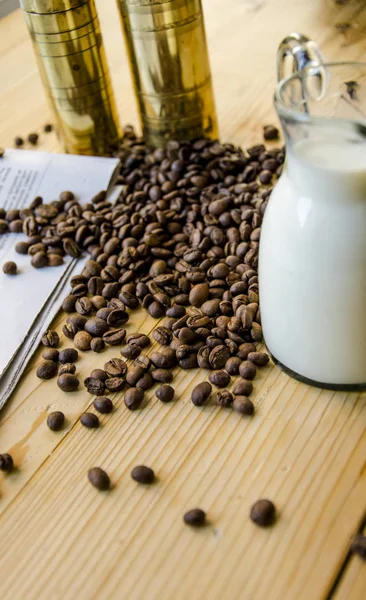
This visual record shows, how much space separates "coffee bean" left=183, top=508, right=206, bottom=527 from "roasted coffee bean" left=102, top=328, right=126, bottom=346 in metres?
0.33

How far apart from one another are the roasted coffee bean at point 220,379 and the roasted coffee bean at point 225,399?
0.02 m

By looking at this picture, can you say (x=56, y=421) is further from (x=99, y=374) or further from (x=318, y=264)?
(x=318, y=264)

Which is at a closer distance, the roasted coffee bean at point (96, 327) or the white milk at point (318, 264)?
the white milk at point (318, 264)

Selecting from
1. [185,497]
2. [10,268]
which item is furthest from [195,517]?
[10,268]

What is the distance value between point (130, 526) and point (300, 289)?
1.12ft

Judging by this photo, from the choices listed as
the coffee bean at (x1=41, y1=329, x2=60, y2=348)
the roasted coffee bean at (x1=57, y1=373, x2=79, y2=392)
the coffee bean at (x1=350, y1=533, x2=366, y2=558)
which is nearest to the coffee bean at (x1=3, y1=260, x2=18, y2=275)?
the coffee bean at (x1=41, y1=329, x2=60, y2=348)

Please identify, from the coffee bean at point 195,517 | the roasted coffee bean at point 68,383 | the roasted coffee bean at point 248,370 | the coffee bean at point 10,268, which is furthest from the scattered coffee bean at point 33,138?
the coffee bean at point 195,517

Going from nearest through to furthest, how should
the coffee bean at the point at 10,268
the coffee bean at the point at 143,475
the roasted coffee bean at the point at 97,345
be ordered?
the coffee bean at the point at 143,475
the roasted coffee bean at the point at 97,345
the coffee bean at the point at 10,268

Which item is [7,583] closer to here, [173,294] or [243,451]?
[243,451]

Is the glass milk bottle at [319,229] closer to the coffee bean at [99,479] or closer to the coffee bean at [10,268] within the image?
the coffee bean at [99,479]

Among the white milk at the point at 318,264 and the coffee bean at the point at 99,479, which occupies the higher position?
the white milk at the point at 318,264

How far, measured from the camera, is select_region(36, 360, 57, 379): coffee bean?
3.26 feet

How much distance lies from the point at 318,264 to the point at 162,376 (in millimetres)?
Answer: 296

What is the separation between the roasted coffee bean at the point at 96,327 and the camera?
41.1 inches
